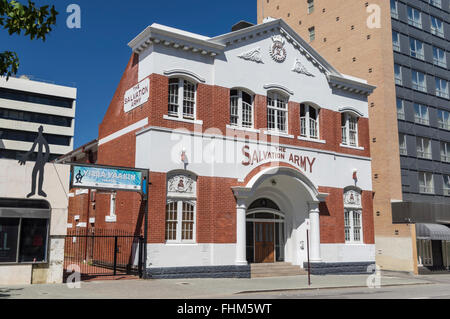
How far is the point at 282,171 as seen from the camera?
908 inches

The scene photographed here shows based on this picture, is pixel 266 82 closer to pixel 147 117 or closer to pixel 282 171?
pixel 282 171

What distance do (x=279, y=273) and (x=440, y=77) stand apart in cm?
2508

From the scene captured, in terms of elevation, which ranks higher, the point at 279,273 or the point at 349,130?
the point at 349,130

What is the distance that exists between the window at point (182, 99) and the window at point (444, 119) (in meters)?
24.4

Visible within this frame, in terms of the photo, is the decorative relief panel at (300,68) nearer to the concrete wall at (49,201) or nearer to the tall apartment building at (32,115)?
the concrete wall at (49,201)

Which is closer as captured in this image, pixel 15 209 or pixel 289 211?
pixel 15 209

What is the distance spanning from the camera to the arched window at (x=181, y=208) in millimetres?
20141

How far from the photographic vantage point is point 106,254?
76.6 ft

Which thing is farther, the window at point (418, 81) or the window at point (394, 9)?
the window at point (418, 81)

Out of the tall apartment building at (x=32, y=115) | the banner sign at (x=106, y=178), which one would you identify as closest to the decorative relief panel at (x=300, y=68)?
the banner sign at (x=106, y=178)

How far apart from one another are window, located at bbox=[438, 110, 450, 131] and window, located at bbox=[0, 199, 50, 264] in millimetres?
31955

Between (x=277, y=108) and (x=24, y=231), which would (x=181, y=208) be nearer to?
(x=24, y=231)

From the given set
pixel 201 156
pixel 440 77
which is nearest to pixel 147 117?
pixel 201 156

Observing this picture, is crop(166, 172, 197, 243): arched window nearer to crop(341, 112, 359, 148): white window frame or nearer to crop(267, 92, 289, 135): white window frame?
crop(267, 92, 289, 135): white window frame
